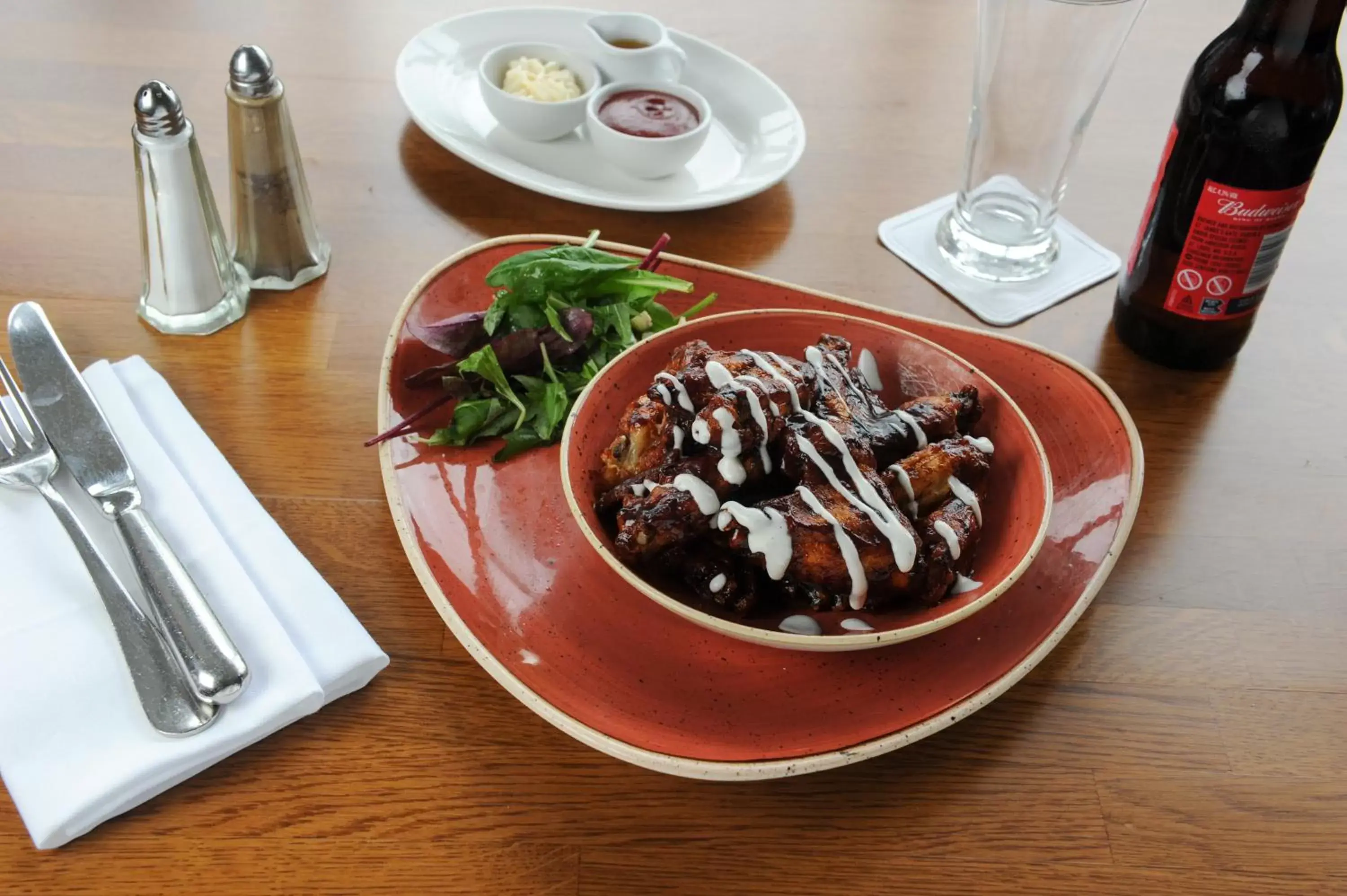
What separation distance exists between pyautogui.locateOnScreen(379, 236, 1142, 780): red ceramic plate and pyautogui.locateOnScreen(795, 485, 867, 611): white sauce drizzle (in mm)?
75

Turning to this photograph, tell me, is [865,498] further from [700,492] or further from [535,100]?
[535,100]

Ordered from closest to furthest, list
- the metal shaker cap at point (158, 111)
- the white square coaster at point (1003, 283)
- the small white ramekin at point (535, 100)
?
the metal shaker cap at point (158, 111), the white square coaster at point (1003, 283), the small white ramekin at point (535, 100)

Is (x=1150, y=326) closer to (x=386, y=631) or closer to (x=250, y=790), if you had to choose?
(x=386, y=631)

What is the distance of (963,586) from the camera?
0.92 metres

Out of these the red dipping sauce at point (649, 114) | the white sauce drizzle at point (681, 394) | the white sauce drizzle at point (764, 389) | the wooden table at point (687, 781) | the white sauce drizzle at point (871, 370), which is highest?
the white sauce drizzle at point (764, 389)

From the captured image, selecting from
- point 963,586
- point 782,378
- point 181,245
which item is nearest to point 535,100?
point 181,245

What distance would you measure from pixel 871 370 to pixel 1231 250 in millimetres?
424

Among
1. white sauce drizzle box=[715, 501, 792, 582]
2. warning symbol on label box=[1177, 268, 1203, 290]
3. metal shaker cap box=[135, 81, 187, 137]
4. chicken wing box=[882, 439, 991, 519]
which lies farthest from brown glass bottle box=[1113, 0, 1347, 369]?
metal shaker cap box=[135, 81, 187, 137]

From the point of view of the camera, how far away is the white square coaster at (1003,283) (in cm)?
142

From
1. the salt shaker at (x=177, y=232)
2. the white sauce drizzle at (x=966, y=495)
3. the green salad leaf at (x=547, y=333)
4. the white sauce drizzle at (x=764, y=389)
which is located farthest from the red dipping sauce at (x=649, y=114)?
the white sauce drizzle at (x=966, y=495)

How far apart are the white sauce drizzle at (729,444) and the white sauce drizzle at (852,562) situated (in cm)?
8

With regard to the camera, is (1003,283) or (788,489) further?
(1003,283)

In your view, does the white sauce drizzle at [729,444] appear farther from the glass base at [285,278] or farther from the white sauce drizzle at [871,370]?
the glass base at [285,278]

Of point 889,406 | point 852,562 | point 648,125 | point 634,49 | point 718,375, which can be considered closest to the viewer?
point 852,562
